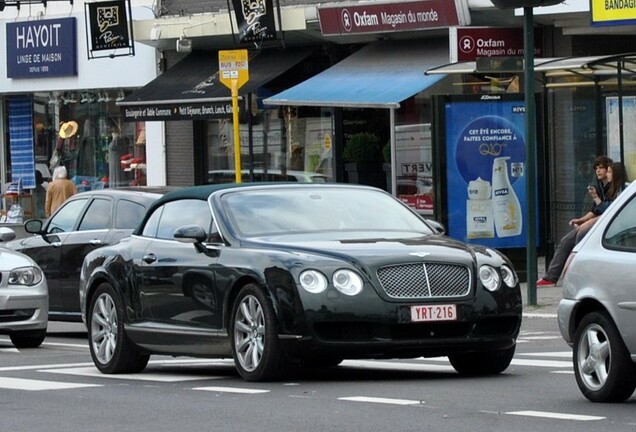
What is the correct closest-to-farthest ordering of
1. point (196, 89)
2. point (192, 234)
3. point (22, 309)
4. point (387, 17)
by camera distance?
1. point (192, 234)
2. point (22, 309)
3. point (387, 17)
4. point (196, 89)

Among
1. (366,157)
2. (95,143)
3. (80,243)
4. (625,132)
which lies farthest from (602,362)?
(95,143)

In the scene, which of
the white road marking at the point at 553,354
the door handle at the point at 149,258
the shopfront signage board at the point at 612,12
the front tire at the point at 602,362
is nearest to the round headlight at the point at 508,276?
the front tire at the point at 602,362

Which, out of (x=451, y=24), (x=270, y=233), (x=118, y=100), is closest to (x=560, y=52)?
(x=451, y=24)

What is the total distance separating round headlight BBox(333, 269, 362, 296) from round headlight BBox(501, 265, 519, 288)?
3.83ft

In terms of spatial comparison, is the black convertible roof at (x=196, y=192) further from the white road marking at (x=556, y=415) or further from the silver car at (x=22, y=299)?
the white road marking at (x=556, y=415)

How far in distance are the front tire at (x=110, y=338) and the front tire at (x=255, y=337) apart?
172 centimetres

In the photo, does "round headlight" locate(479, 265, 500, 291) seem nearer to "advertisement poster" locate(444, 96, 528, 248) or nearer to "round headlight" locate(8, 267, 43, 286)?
"round headlight" locate(8, 267, 43, 286)

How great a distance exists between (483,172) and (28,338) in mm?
7753

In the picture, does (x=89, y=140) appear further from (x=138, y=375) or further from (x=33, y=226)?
(x=138, y=375)

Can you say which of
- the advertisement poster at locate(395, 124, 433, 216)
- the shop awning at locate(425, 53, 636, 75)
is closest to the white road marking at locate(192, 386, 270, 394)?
the shop awning at locate(425, 53, 636, 75)

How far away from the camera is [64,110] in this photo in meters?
35.9

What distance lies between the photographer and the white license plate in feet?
39.6

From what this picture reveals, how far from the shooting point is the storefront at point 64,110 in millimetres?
34375

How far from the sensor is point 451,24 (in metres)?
26.9
